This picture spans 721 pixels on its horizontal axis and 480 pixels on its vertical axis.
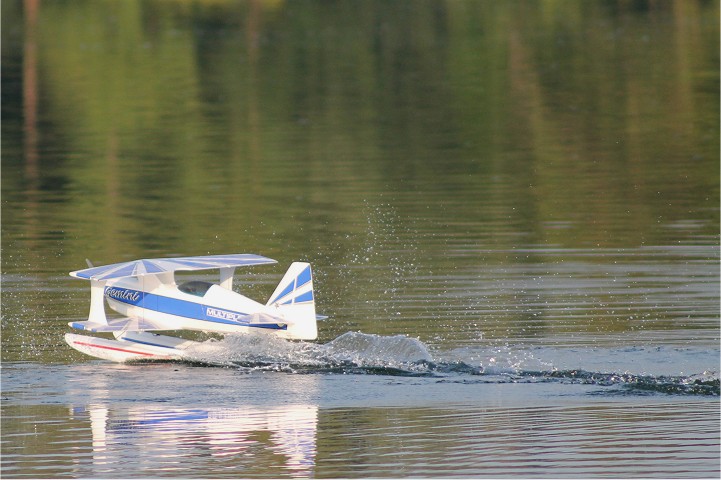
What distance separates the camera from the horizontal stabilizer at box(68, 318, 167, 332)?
64.8ft

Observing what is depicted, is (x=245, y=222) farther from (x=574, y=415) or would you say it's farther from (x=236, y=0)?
(x=236, y=0)

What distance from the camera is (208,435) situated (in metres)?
15.7

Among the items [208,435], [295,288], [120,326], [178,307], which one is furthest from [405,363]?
[120,326]

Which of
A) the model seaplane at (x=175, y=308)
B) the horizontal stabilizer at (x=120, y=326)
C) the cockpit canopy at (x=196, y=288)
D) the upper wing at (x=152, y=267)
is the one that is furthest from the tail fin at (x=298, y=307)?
the horizontal stabilizer at (x=120, y=326)

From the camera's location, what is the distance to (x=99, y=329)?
19.8 metres

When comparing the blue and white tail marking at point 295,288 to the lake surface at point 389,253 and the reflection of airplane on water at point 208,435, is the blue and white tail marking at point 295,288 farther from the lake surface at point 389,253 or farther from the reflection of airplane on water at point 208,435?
the reflection of airplane on water at point 208,435

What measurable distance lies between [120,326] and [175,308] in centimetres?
88

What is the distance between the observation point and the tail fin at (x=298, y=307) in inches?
766

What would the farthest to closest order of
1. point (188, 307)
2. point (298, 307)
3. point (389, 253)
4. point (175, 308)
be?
point (389, 253)
point (175, 308)
point (188, 307)
point (298, 307)

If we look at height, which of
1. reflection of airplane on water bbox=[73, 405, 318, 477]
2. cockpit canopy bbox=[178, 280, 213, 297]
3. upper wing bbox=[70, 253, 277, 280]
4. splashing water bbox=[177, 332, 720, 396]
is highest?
upper wing bbox=[70, 253, 277, 280]

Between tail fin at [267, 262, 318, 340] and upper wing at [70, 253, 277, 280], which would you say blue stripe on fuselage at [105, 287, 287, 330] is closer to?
tail fin at [267, 262, 318, 340]

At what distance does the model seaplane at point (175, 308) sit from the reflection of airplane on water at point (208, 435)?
111 inches

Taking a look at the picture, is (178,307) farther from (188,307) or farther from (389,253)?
(389,253)

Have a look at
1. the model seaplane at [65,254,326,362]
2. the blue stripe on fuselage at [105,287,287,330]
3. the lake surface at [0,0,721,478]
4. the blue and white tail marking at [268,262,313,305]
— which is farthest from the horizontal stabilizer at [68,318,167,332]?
the blue and white tail marking at [268,262,313,305]
